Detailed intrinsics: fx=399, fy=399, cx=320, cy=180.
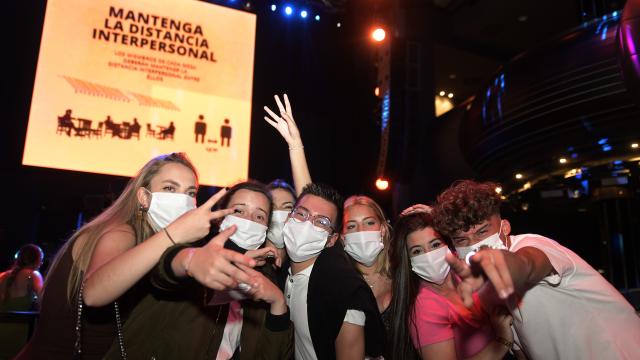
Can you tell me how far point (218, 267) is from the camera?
1.17 m

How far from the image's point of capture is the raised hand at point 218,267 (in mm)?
1171

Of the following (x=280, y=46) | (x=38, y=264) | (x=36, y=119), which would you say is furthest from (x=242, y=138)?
(x=38, y=264)

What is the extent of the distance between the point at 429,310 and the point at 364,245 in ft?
1.82

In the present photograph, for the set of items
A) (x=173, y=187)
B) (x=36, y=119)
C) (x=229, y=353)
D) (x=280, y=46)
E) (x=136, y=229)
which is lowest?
(x=229, y=353)

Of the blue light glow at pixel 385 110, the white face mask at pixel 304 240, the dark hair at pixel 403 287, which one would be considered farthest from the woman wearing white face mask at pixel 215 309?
the blue light glow at pixel 385 110

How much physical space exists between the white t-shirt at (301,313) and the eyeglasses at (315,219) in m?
0.24

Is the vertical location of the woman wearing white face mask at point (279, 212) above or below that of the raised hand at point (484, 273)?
above

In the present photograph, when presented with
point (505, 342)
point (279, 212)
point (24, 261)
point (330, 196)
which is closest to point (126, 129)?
point (24, 261)

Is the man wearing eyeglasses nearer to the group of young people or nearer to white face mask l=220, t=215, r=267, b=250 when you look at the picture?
the group of young people

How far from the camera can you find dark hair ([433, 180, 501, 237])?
1975mm

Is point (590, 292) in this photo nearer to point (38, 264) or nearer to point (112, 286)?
point (112, 286)

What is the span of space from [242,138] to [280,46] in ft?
6.24

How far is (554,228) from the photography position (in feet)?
34.2

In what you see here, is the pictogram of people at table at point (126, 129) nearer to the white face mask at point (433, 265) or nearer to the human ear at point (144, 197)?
the human ear at point (144, 197)
